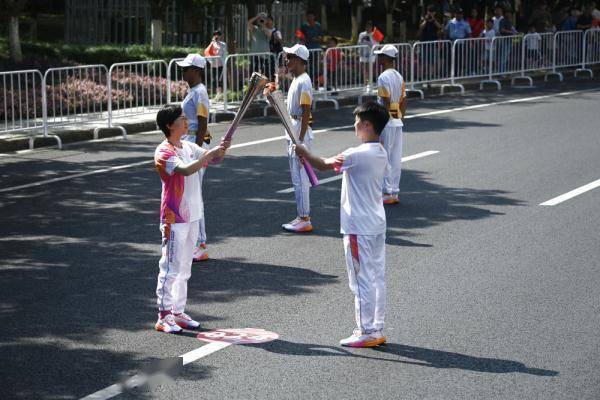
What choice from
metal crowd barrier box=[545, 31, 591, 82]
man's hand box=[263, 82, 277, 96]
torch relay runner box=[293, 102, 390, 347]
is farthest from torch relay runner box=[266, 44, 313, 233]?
metal crowd barrier box=[545, 31, 591, 82]

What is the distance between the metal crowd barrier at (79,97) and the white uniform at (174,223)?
11143mm

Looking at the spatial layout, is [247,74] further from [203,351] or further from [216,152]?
[203,351]

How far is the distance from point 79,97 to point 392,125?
8460mm

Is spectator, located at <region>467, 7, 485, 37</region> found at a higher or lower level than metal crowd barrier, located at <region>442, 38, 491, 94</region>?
higher

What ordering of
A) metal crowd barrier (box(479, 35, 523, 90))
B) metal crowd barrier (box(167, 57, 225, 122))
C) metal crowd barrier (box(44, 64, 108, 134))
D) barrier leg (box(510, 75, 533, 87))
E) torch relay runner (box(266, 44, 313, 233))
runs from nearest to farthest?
torch relay runner (box(266, 44, 313, 233)), metal crowd barrier (box(44, 64, 108, 134)), metal crowd barrier (box(167, 57, 225, 122)), metal crowd barrier (box(479, 35, 523, 90)), barrier leg (box(510, 75, 533, 87))

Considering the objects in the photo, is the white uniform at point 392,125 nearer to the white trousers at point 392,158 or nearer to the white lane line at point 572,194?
the white trousers at point 392,158

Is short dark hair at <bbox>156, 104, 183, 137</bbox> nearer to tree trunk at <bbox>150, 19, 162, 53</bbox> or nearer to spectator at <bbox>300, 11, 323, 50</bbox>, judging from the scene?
spectator at <bbox>300, 11, 323, 50</bbox>

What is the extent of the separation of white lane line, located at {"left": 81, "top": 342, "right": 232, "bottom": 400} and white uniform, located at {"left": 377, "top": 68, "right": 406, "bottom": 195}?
558 centimetres

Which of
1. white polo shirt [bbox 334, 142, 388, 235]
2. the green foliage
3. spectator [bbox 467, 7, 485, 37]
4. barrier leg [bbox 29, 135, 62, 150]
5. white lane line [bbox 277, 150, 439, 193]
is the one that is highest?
spectator [bbox 467, 7, 485, 37]

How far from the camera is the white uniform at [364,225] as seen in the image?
26.0ft

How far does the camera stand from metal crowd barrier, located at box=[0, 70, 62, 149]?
17.9m

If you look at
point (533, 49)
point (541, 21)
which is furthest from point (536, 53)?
point (541, 21)

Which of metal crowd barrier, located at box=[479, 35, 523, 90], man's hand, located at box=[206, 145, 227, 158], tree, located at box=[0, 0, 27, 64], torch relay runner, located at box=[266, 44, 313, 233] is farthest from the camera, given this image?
metal crowd barrier, located at box=[479, 35, 523, 90]

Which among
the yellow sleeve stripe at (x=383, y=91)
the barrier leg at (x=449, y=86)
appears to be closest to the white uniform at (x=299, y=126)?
the yellow sleeve stripe at (x=383, y=91)
